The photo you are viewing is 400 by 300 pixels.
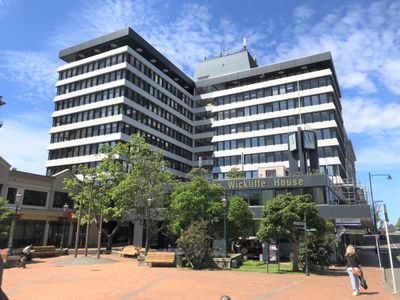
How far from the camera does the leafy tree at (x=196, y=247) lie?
22.9 m

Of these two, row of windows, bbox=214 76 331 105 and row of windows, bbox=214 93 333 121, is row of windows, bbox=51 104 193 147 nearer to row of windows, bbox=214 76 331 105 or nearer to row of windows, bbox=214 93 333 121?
row of windows, bbox=214 93 333 121

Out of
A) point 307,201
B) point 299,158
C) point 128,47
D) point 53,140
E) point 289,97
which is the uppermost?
point 128,47

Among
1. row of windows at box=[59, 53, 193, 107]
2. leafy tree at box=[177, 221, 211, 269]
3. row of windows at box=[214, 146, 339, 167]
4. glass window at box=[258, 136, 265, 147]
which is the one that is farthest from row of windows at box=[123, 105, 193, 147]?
leafy tree at box=[177, 221, 211, 269]

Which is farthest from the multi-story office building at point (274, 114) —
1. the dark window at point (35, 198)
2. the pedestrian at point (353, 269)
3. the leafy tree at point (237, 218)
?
the pedestrian at point (353, 269)

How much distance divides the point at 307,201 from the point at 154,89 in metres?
44.4

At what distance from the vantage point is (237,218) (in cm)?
2831

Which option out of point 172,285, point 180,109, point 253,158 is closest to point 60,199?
point 180,109

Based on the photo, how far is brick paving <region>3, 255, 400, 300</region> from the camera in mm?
13758

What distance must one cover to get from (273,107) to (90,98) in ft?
103

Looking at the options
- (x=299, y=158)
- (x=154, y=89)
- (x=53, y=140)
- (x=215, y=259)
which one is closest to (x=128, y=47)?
(x=154, y=89)

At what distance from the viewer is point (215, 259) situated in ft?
79.1

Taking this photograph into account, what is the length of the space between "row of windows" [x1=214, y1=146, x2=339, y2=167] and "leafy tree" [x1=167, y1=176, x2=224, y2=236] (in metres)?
32.0

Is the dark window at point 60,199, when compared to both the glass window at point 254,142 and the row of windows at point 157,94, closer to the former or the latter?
the row of windows at point 157,94

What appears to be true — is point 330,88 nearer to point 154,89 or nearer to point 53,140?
point 154,89
